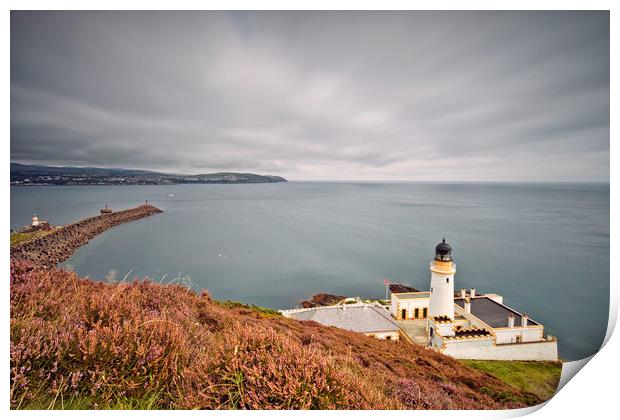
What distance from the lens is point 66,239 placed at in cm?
871

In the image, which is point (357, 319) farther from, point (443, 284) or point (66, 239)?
point (66, 239)

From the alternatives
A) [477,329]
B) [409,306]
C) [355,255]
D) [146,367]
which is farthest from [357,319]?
[355,255]

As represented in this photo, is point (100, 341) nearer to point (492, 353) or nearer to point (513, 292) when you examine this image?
point (492, 353)

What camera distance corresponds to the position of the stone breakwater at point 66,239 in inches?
204

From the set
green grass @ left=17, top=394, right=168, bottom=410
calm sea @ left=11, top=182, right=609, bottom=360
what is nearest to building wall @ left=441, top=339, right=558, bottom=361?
calm sea @ left=11, top=182, right=609, bottom=360

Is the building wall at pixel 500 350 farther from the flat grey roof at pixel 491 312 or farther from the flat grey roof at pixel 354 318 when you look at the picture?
the flat grey roof at pixel 354 318

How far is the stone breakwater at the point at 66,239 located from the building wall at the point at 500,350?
24.0ft

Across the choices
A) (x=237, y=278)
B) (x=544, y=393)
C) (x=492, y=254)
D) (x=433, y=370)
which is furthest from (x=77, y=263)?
(x=492, y=254)

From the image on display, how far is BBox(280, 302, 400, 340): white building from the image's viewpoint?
21.9 ft

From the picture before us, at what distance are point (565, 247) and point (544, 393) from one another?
662 inches

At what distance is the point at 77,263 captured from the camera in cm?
862

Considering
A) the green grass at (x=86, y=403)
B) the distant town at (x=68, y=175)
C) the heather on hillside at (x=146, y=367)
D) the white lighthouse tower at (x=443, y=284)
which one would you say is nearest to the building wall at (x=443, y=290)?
the white lighthouse tower at (x=443, y=284)

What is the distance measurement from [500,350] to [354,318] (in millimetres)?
3114
